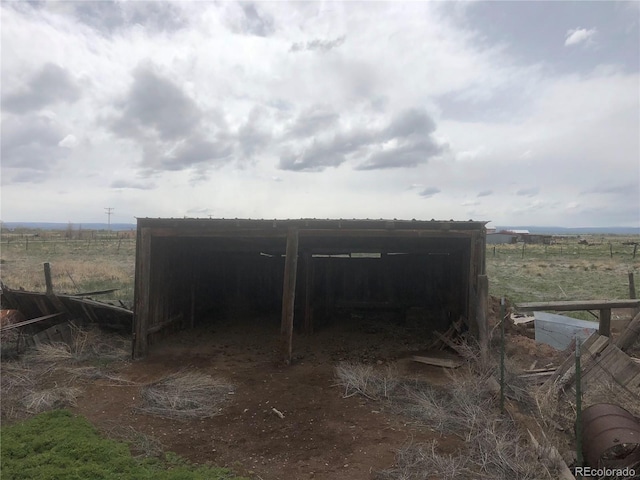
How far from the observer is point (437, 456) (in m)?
5.14

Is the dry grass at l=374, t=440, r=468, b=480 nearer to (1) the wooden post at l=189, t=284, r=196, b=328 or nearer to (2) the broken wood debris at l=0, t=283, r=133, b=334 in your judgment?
(2) the broken wood debris at l=0, t=283, r=133, b=334

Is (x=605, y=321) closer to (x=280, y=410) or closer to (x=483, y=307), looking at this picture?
(x=483, y=307)

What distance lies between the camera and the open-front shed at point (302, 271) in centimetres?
907

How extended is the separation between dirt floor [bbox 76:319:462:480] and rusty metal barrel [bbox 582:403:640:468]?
145 cm

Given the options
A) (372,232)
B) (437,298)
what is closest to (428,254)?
(437,298)

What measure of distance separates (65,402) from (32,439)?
4.66 feet

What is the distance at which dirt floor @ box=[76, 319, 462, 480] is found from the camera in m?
5.35

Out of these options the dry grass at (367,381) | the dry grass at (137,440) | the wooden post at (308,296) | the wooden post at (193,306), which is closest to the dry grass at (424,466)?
the dry grass at (367,381)

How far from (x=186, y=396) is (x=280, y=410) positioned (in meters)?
1.52

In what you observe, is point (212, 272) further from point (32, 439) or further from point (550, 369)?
point (550, 369)

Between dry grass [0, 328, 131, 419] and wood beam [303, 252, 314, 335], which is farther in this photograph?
wood beam [303, 252, 314, 335]

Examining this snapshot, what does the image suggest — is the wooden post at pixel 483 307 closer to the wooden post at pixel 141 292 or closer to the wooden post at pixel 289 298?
the wooden post at pixel 289 298

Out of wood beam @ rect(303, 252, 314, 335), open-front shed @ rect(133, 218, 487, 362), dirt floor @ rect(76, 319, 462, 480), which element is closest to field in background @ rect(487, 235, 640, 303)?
open-front shed @ rect(133, 218, 487, 362)

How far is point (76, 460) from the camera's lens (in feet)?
16.3
